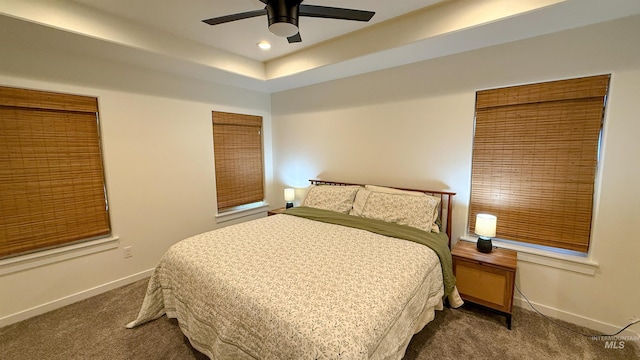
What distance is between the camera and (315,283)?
1.46 metres

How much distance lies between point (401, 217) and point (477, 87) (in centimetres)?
141

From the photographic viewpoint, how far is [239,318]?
53.0 inches

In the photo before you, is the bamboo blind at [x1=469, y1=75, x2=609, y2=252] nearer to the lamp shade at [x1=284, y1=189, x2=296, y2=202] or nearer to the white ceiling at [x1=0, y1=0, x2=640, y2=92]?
the white ceiling at [x1=0, y1=0, x2=640, y2=92]

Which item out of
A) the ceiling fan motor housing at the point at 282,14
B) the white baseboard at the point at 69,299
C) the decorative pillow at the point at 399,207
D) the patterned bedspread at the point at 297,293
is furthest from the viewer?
the decorative pillow at the point at 399,207

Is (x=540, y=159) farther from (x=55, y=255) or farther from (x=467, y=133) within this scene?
(x=55, y=255)

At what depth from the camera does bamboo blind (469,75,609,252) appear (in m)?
1.97

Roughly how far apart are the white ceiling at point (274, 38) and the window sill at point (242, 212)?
6.15 feet

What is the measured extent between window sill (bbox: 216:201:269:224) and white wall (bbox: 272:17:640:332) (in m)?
0.69

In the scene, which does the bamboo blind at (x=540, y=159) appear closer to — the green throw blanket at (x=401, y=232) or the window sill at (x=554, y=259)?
the window sill at (x=554, y=259)

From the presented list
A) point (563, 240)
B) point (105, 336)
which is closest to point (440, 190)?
point (563, 240)

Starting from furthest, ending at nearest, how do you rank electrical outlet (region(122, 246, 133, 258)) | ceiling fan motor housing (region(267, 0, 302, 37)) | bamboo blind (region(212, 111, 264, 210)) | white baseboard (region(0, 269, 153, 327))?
bamboo blind (region(212, 111, 264, 210))
electrical outlet (region(122, 246, 133, 258))
white baseboard (region(0, 269, 153, 327))
ceiling fan motor housing (region(267, 0, 302, 37))

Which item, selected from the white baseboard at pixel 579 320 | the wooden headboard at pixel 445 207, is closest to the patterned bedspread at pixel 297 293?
the wooden headboard at pixel 445 207

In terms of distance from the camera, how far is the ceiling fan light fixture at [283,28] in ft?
5.07

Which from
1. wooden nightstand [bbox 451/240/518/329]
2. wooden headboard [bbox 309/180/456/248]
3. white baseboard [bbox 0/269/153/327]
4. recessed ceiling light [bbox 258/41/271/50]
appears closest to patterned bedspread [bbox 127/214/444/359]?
wooden nightstand [bbox 451/240/518/329]
